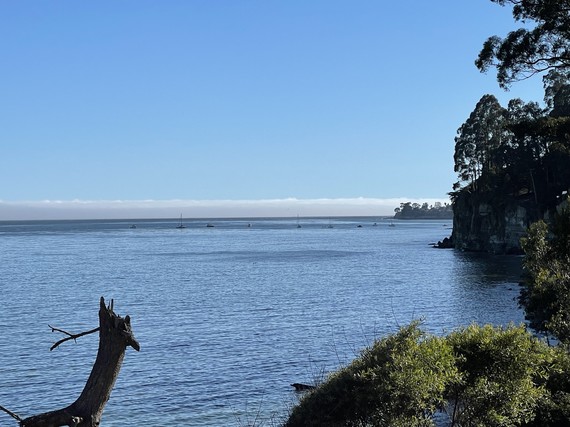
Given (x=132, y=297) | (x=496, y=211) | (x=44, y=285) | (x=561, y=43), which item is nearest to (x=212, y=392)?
(x=561, y=43)

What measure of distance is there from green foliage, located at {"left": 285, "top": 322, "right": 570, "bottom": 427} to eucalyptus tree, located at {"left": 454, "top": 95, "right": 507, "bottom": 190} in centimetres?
8947

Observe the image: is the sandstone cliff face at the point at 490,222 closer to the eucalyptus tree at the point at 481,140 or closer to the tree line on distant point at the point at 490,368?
the eucalyptus tree at the point at 481,140

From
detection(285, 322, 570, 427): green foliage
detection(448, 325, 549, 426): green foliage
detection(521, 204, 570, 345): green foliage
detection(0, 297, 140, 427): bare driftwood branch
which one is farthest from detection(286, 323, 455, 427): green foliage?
detection(0, 297, 140, 427): bare driftwood branch

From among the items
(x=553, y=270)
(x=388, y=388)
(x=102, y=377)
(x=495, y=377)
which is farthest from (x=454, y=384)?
(x=102, y=377)

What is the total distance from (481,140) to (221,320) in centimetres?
7264

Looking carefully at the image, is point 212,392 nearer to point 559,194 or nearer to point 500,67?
point 500,67

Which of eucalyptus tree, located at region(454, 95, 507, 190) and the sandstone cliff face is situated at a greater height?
eucalyptus tree, located at region(454, 95, 507, 190)

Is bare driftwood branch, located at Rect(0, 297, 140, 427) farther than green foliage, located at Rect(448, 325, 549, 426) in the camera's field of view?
No

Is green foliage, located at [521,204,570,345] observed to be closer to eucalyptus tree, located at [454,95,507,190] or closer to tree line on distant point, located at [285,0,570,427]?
tree line on distant point, located at [285,0,570,427]

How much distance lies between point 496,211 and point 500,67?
76.4 metres

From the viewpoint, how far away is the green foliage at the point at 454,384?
13359 mm

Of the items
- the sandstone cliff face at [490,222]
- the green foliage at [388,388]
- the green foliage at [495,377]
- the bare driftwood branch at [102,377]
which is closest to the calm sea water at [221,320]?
the sandstone cliff face at [490,222]

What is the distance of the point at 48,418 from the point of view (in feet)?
25.5

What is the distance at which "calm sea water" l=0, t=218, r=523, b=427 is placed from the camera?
93.5 ft
